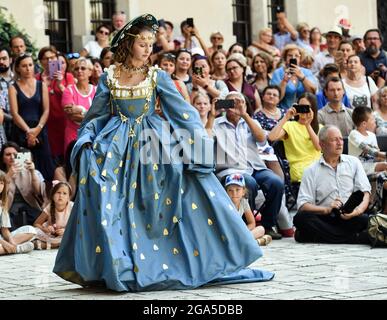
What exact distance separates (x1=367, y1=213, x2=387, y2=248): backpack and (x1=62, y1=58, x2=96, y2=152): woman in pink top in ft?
10.8

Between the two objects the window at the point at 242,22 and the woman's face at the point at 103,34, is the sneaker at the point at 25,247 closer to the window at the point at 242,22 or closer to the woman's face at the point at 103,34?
the woman's face at the point at 103,34

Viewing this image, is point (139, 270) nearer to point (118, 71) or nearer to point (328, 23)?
point (118, 71)

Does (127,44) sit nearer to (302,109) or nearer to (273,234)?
(273,234)

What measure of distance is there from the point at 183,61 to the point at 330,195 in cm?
274

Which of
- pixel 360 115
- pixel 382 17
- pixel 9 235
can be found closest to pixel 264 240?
pixel 360 115

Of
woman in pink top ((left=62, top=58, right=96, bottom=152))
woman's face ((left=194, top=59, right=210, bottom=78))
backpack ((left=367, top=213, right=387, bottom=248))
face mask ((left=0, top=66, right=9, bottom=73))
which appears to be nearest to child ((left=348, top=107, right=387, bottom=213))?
backpack ((left=367, top=213, right=387, bottom=248))

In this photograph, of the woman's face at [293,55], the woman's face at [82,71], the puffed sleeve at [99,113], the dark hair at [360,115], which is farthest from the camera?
the woman's face at [293,55]

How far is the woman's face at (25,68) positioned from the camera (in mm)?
12370

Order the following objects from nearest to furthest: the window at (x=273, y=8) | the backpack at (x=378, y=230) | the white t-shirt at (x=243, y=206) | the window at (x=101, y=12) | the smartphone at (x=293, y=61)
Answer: the backpack at (x=378, y=230)
the white t-shirt at (x=243, y=206)
the smartphone at (x=293, y=61)
the window at (x=101, y=12)
the window at (x=273, y=8)

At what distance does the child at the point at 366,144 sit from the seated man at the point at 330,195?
65 cm

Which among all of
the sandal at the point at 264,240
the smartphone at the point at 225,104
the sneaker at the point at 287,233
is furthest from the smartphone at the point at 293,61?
the sandal at the point at 264,240

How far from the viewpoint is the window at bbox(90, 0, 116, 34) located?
60.5 ft
